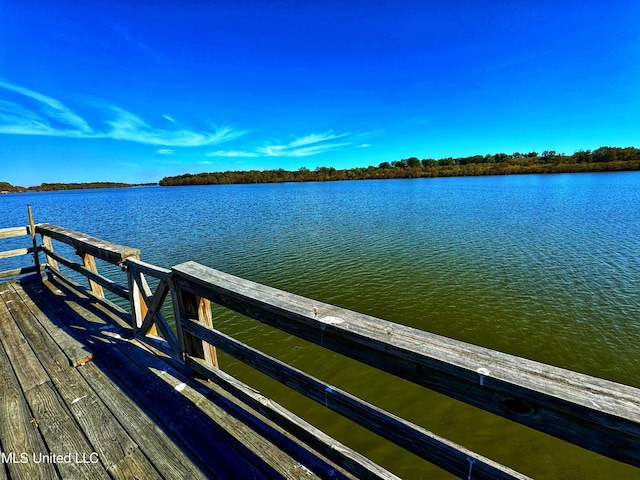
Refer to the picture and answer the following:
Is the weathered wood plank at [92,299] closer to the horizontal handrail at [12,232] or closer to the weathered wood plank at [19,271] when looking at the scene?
the weathered wood plank at [19,271]

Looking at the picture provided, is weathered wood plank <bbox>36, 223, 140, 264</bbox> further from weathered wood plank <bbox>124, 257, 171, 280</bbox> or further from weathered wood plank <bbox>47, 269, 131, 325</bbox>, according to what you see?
weathered wood plank <bbox>47, 269, 131, 325</bbox>

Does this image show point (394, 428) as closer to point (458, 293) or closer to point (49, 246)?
point (49, 246)

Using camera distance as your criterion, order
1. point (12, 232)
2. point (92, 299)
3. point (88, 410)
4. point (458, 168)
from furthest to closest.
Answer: point (458, 168)
point (12, 232)
point (92, 299)
point (88, 410)

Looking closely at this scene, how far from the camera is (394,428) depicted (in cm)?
163

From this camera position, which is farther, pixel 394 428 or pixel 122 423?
pixel 122 423

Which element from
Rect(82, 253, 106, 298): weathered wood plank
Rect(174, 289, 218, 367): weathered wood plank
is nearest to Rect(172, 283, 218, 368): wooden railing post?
Rect(174, 289, 218, 367): weathered wood plank

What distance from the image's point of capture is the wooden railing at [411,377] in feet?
3.48

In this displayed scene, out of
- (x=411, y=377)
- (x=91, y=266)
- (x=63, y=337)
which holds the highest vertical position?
(x=411, y=377)

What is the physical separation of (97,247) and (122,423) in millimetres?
2412

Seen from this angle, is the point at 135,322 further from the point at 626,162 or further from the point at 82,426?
the point at 626,162

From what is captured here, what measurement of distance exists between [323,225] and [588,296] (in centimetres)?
1343

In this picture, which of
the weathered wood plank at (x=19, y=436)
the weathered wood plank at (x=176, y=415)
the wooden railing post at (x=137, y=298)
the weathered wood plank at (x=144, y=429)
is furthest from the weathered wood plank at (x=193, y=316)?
the weathered wood plank at (x=19, y=436)

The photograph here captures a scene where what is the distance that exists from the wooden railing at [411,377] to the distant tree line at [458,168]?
10021cm

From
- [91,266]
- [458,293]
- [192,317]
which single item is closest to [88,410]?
[192,317]
